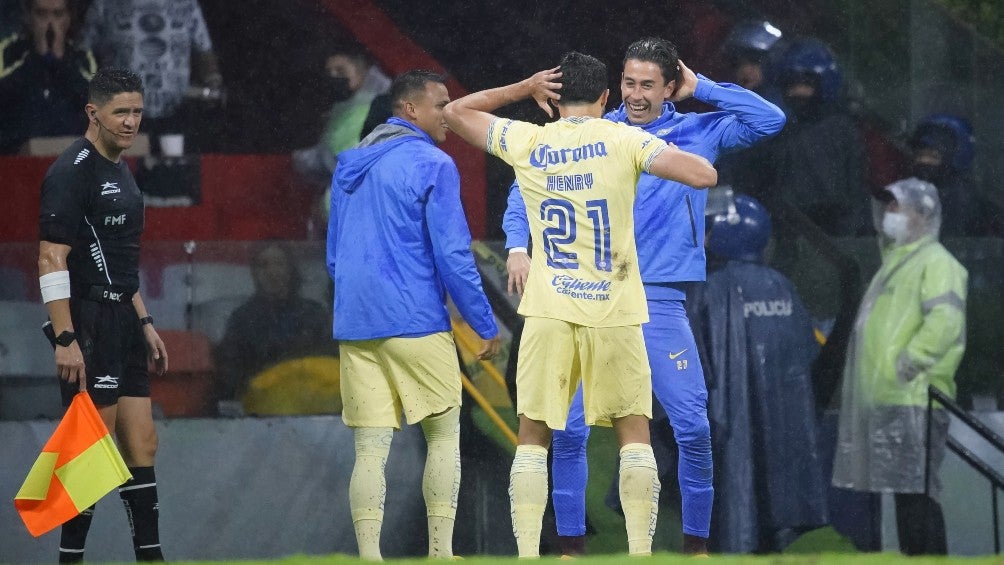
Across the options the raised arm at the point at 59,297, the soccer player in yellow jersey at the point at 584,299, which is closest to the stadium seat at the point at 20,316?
the raised arm at the point at 59,297

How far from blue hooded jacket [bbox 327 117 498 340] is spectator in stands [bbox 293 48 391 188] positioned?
3.10ft

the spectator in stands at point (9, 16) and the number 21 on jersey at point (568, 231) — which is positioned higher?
the spectator in stands at point (9, 16)

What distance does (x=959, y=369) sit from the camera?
7.52 metres

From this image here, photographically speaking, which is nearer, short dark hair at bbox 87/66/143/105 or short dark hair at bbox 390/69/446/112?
short dark hair at bbox 87/66/143/105

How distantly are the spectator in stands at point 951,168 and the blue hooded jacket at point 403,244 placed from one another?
96.6 inches

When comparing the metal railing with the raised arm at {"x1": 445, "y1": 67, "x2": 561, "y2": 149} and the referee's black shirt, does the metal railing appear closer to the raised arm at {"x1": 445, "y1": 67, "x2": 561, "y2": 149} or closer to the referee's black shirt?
the raised arm at {"x1": 445, "y1": 67, "x2": 561, "y2": 149}

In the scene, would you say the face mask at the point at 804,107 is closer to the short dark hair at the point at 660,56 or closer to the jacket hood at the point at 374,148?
the short dark hair at the point at 660,56

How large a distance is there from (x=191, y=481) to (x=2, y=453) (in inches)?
33.9

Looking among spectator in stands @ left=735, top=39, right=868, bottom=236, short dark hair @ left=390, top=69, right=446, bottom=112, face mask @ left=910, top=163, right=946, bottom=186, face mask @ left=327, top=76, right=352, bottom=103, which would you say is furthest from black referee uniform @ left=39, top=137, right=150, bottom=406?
face mask @ left=910, top=163, right=946, bottom=186

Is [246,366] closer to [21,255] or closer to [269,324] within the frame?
[269,324]

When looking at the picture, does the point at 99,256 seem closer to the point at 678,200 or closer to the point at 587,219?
the point at 587,219

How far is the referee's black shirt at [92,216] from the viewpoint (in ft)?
20.0

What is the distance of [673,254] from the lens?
672 cm

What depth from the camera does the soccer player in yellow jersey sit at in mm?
5555
